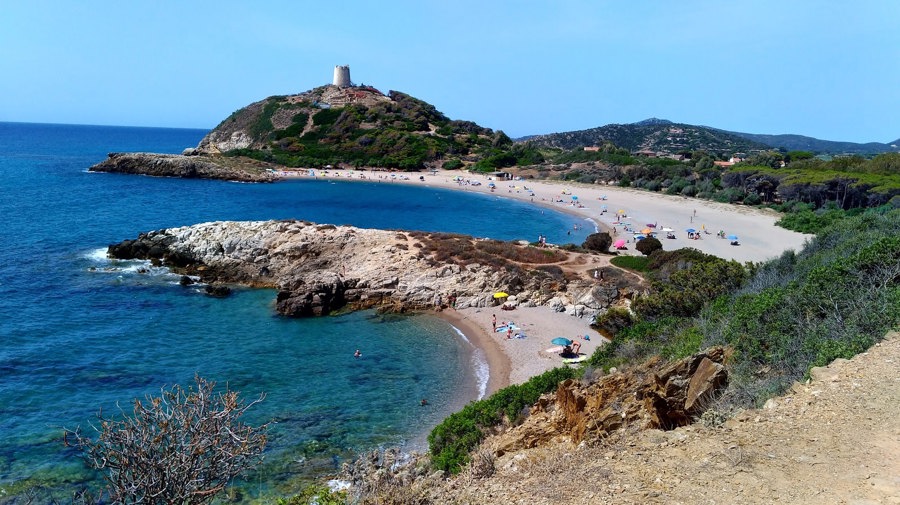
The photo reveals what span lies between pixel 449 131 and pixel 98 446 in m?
112

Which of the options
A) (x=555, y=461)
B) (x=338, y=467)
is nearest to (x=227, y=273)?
(x=338, y=467)

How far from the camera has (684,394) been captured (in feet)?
30.9

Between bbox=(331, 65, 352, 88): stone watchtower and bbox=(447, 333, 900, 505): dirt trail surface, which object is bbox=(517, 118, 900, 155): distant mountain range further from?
bbox=(447, 333, 900, 505): dirt trail surface

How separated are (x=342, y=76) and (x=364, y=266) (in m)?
123

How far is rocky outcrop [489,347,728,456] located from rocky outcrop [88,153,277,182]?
82.4m

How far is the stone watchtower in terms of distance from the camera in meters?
144

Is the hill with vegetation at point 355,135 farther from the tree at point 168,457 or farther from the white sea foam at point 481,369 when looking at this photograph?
the tree at point 168,457

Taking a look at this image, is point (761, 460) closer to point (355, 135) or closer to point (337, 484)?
point (337, 484)

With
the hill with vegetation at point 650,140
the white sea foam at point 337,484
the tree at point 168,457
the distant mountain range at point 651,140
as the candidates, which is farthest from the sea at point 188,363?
the distant mountain range at point 651,140

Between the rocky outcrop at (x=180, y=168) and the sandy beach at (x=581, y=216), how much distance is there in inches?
363

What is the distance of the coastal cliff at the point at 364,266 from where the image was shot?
30.0 m

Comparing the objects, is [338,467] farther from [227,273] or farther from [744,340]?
[227,273]

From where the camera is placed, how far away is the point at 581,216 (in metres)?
60.7

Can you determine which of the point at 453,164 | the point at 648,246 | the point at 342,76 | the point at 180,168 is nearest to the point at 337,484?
the point at 648,246
